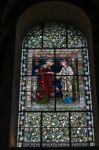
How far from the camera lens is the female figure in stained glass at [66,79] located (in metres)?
9.43

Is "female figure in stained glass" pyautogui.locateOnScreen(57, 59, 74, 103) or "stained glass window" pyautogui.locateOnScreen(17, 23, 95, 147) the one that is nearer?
"stained glass window" pyautogui.locateOnScreen(17, 23, 95, 147)

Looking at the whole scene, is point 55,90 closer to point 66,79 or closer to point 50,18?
point 66,79

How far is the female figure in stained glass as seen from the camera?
943 centimetres

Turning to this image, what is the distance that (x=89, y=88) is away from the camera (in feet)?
31.1

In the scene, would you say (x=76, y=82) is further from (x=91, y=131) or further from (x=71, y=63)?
(x=91, y=131)

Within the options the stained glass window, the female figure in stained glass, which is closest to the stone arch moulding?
the stained glass window

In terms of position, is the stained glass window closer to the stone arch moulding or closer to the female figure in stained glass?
the female figure in stained glass

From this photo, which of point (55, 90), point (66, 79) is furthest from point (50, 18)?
point (55, 90)

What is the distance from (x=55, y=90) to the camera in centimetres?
953

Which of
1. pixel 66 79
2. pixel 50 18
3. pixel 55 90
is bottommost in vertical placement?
pixel 55 90

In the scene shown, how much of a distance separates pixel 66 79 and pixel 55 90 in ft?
1.28

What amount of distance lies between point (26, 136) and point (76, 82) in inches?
66.8

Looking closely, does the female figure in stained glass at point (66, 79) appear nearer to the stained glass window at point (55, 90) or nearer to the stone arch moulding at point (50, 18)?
the stained glass window at point (55, 90)

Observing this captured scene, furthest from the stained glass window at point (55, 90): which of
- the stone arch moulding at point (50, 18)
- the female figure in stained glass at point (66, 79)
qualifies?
the stone arch moulding at point (50, 18)
